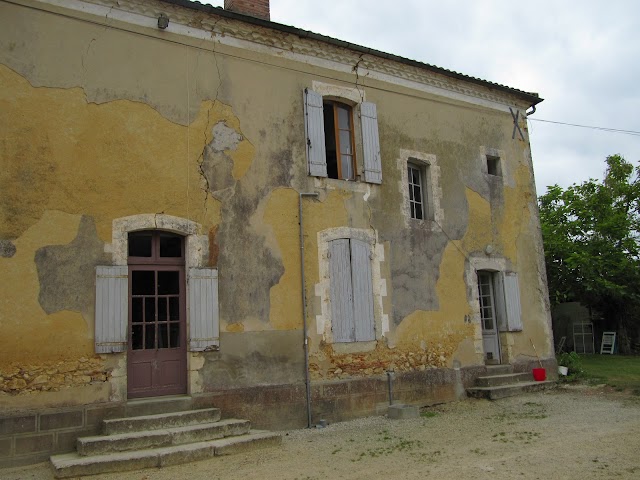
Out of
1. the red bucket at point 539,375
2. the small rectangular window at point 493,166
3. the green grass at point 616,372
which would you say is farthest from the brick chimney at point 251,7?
the green grass at point 616,372

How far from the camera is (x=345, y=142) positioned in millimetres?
9602

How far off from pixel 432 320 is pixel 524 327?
2.56 meters

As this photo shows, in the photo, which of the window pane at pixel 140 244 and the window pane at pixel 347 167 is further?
the window pane at pixel 347 167

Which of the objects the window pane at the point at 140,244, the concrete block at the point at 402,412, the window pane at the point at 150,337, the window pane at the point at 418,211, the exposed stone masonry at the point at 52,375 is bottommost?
the concrete block at the point at 402,412

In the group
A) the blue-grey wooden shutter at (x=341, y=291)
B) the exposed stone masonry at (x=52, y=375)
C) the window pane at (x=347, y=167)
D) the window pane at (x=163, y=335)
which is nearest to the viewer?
the exposed stone masonry at (x=52, y=375)

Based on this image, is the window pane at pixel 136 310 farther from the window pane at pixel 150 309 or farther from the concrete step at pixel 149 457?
the concrete step at pixel 149 457

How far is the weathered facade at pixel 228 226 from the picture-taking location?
6750 mm

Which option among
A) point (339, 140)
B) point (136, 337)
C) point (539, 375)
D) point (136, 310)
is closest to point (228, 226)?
point (136, 310)

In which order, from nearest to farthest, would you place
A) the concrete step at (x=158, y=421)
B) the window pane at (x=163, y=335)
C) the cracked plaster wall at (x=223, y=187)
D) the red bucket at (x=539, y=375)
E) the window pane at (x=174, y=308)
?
the concrete step at (x=158, y=421) < the cracked plaster wall at (x=223, y=187) < the window pane at (x=163, y=335) < the window pane at (x=174, y=308) < the red bucket at (x=539, y=375)

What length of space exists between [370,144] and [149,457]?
6.04 metres

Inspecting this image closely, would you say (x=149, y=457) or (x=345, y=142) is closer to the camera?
(x=149, y=457)

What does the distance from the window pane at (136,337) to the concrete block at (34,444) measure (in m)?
1.42

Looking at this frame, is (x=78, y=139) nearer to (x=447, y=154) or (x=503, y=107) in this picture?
(x=447, y=154)

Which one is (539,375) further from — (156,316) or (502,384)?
(156,316)
